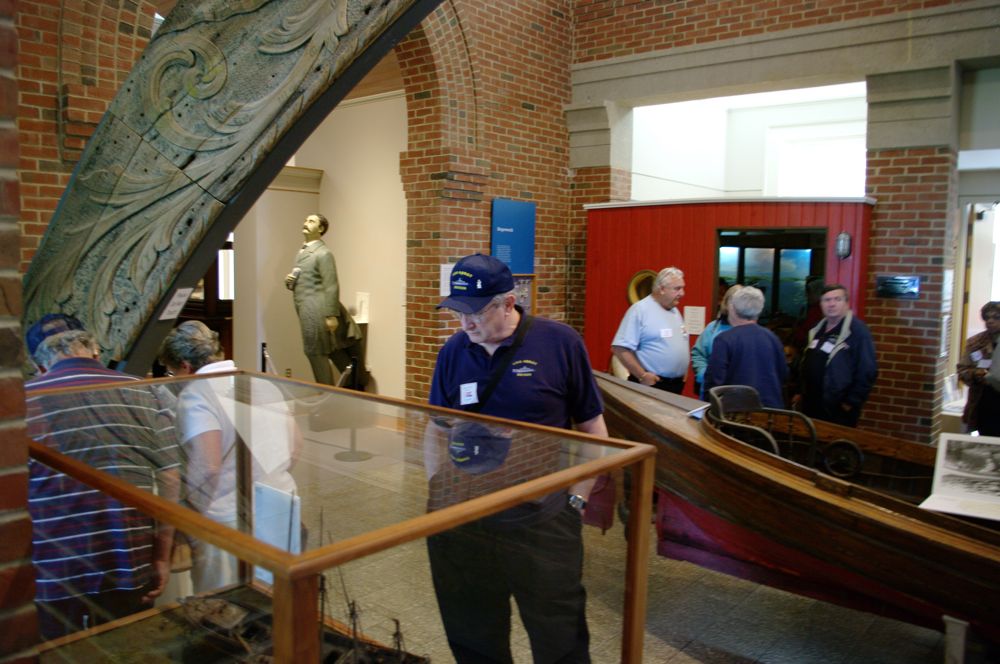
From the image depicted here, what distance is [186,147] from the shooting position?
11.6ft

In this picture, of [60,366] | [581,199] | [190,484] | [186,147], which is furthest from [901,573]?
[581,199]

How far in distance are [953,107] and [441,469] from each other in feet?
22.0

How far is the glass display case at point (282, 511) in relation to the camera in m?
1.23

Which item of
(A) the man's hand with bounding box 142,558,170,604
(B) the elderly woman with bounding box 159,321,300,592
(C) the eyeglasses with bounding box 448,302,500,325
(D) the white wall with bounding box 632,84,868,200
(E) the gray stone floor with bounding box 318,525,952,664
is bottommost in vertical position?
(E) the gray stone floor with bounding box 318,525,952,664

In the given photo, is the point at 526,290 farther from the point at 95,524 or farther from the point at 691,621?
the point at 95,524

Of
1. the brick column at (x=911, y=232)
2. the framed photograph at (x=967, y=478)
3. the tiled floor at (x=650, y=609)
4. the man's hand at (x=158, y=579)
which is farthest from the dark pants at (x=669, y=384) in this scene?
the man's hand at (x=158, y=579)

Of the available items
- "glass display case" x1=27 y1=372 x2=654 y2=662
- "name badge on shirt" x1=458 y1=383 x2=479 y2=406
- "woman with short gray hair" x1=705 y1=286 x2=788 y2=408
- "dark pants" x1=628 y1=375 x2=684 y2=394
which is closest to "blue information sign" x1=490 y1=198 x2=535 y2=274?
"dark pants" x1=628 y1=375 x2=684 y2=394

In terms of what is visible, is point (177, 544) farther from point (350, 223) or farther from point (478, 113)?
point (350, 223)

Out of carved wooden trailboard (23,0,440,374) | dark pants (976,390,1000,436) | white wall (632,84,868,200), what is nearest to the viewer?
carved wooden trailboard (23,0,440,374)

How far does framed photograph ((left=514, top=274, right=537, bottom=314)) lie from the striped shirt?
20.4ft

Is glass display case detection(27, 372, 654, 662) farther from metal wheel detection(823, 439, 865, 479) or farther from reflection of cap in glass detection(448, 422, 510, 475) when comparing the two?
metal wheel detection(823, 439, 865, 479)

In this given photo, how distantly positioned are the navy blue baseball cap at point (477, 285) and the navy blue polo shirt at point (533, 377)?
162mm

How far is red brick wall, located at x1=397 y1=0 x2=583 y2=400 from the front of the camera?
719 centimetres

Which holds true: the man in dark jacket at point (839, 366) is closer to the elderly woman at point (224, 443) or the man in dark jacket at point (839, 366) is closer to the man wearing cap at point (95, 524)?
the elderly woman at point (224, 443)
